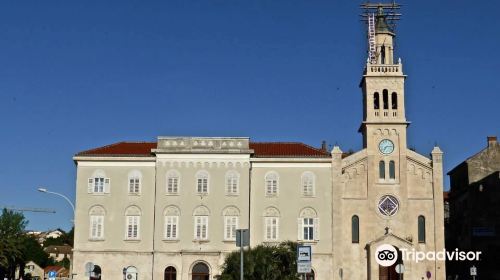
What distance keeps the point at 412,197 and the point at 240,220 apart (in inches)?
531

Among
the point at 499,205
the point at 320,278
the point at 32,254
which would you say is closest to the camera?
the point at 320,278

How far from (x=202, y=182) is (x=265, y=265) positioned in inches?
621

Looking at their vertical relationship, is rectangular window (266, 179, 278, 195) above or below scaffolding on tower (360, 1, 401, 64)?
below

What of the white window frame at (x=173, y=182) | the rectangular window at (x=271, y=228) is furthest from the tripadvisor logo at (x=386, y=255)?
the white window frame at (x=173, y=182)

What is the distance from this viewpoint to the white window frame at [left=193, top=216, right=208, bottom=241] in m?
58.2

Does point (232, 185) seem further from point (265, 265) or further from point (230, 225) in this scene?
point (265, 265)

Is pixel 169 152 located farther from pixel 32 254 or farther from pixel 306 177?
pixel 32 254

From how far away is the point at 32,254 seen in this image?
122 metres

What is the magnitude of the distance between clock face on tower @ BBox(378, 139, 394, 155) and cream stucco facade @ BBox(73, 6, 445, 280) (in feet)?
2.04

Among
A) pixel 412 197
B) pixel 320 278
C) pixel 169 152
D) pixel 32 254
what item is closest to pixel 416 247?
pixel 412 197

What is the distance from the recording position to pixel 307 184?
58.9 meters

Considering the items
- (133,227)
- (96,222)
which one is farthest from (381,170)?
(96,222)

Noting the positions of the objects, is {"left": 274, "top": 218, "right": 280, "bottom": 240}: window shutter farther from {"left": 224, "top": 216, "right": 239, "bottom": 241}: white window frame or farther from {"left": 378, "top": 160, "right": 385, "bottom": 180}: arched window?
{"left": 378, "top": 160, "right": 385, "bottom": 180}: arched window

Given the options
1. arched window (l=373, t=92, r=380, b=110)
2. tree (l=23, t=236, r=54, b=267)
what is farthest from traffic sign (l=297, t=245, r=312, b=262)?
tree (l=23, t=236, r=54, b=267)
